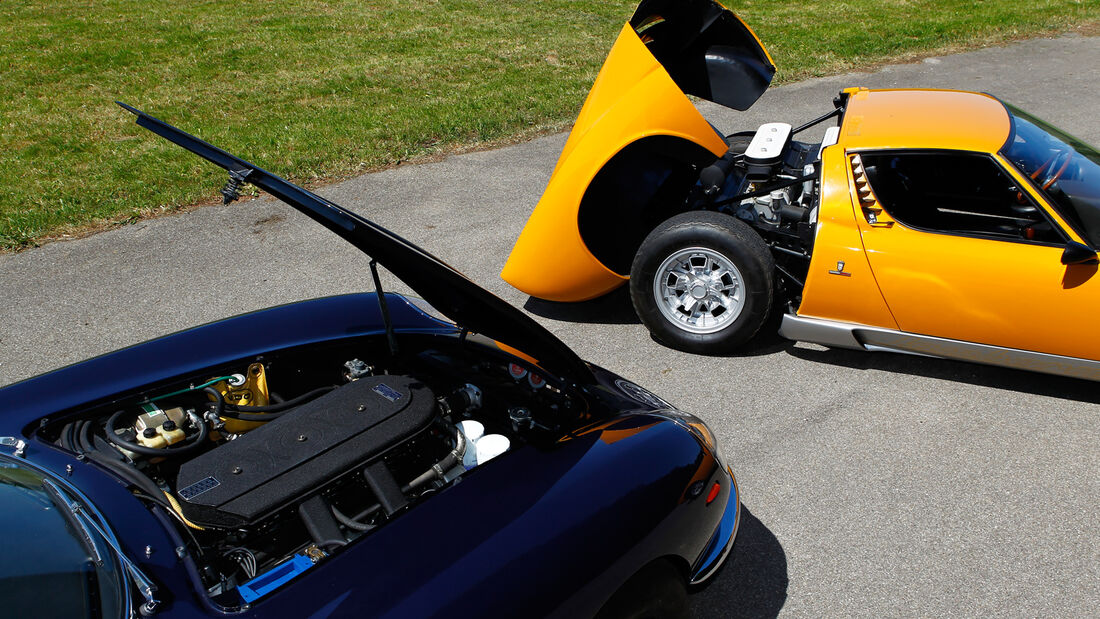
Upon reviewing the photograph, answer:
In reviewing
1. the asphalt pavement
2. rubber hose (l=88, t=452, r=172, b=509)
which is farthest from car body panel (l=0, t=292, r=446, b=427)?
the asphalt pavement

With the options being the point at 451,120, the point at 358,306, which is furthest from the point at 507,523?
the point at 451,120

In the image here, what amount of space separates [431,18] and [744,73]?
9.59 meters

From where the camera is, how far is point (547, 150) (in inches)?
351

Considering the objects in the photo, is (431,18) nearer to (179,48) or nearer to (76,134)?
(179,48)

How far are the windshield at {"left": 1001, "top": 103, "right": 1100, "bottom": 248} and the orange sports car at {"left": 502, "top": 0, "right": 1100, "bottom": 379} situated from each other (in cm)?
→ 1

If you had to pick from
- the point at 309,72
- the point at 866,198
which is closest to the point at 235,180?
the point at 866,198

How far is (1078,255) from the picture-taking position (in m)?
4.22

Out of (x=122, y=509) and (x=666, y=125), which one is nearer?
(x=122, y=509)

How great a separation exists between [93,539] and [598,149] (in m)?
3.77

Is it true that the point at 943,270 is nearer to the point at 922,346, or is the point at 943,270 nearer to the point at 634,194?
the point at 922,346

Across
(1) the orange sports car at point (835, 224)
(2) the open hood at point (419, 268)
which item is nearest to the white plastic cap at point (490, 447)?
(2) the open hood at point (419, 268)

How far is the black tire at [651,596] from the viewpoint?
8.21 ft

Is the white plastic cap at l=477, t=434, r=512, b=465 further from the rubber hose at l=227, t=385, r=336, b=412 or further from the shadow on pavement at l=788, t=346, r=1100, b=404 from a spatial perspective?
the shadow on pavement at l=788, t=346, r=1100, b=404

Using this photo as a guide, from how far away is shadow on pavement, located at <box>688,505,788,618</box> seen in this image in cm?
341
